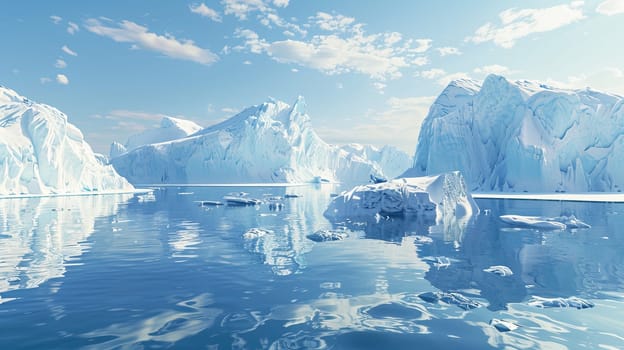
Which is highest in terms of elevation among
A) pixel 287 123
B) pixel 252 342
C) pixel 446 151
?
pixel 287 123

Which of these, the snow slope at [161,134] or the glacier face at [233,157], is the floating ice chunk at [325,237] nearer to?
the glacier face at [233,157]

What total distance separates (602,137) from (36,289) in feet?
173

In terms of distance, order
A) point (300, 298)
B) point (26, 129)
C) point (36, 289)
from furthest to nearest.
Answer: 1. point (26, 129)
2. point (36, 289)
3. point (300, 298)

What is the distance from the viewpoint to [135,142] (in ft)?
442

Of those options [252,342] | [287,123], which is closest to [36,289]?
[252,342]

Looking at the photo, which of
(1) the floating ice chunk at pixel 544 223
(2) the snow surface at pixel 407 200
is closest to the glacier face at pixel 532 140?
(2) the snow surface at pixel 407 200

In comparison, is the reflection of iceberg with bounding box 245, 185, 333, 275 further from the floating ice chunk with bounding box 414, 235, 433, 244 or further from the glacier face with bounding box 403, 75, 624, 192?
the glacier face with bounding box 403, 75, 624, 192

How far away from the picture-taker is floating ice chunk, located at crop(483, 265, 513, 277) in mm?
9367

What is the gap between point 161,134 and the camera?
129875 millimetres

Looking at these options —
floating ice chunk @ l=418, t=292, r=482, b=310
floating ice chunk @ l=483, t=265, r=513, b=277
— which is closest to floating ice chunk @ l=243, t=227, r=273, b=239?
floating ice chunk @ l=483, t=265, r=513, b=277

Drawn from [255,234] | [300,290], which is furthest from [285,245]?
[300,290]

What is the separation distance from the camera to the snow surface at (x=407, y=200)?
74.9 ft

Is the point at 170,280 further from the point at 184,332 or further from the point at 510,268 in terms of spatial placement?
the point at 510,268

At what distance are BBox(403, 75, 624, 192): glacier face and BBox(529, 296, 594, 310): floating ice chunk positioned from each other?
1674 inches
